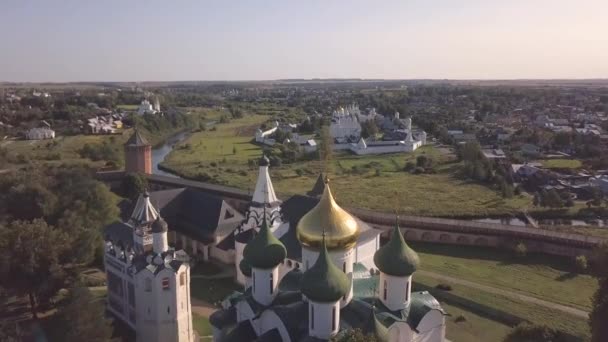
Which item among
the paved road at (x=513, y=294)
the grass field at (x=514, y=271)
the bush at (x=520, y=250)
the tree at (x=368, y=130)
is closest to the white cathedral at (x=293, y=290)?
the paved road at (x=513, y=294)

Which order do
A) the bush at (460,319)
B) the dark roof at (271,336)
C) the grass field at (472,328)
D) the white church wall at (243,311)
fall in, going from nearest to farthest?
the dark roof at (271,336) < the white church wall at (243,311) < the grass field at (472,328) < the bush at (460,319)

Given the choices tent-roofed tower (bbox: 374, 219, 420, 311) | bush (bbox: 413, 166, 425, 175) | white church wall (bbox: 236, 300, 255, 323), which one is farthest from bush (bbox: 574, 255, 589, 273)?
bush (bbox: 413, 166, 425, 175)

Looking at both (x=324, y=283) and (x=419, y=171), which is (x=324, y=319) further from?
(x=419, y=171)

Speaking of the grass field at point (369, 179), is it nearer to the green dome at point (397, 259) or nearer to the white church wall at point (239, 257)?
the white church wall at point (239, 257)

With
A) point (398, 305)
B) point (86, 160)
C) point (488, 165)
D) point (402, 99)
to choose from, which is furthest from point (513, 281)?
point (402, 99)

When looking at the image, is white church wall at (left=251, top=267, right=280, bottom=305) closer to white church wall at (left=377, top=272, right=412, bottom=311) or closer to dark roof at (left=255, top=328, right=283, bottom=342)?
dark roof at (left=255, top=328, right=283, bottom=342)

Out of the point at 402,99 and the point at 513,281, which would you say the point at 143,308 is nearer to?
the point at 513,281

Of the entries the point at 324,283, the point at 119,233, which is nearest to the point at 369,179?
the point at 119,233
